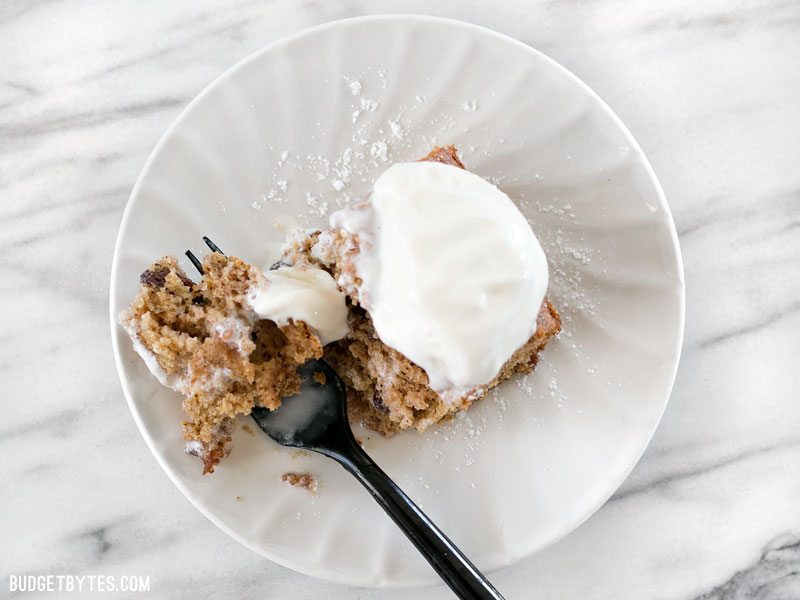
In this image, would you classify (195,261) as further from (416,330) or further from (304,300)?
(416,330)

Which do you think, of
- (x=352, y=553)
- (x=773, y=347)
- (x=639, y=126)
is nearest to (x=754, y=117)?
(x=639, y=126)

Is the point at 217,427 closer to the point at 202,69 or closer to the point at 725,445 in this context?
the point at 202,69

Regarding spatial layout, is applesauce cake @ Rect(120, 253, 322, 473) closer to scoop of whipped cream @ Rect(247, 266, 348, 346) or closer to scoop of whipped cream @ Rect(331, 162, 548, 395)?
scoop of whipped cream @ Rect(247, 266, 348, 346)

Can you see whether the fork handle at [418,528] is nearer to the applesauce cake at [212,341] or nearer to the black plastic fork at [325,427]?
the black plastic fork at [325,427]

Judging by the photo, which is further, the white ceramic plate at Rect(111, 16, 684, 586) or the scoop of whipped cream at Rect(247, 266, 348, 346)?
the white ceramic plate at Rect(111, 16, 684, 586)

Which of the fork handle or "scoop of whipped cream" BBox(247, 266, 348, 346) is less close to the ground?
"scoop of whipped cream" BBox(247, 266, 348, 346)

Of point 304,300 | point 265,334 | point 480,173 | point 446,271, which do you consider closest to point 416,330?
point 446,271

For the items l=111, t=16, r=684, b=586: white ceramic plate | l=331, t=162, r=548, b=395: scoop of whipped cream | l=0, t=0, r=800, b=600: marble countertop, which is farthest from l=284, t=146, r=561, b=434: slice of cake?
l=0, t=0, r=800, b=600: marble countertop

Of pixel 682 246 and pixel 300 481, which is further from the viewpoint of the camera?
pixel 682 246
